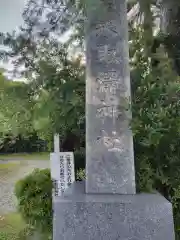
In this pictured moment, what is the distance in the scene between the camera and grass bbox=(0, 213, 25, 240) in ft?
11.1

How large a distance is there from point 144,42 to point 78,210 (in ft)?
5.69

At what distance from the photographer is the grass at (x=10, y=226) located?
11.1ft

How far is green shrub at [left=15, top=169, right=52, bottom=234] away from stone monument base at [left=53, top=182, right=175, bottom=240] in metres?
1.05

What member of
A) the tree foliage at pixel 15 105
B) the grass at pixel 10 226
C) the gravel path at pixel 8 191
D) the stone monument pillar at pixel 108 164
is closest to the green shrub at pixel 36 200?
the grass at pixel 10 226

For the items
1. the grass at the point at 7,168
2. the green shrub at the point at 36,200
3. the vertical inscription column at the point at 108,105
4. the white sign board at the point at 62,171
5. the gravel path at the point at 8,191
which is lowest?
the gravel path at the point at 8,191

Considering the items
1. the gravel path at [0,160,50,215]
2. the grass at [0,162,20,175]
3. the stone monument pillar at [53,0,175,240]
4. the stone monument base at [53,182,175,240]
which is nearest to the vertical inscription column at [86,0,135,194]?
the stone monument pillar at [53,0,175,240]

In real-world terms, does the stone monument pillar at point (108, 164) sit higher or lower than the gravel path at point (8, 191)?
higher

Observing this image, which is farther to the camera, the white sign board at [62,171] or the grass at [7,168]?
the grass at [7,168]

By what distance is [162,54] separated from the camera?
2.69 meters

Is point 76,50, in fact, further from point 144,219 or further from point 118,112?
point 144,219

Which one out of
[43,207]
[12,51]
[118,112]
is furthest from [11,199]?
[118,112]

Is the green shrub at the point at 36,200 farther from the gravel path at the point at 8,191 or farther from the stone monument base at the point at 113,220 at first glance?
the gravel path at the point at 8,191

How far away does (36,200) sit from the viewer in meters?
2.69

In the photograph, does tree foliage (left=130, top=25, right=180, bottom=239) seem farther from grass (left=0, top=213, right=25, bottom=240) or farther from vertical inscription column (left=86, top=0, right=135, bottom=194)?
grass (left=0, top=213, right=25, bottom=240)
